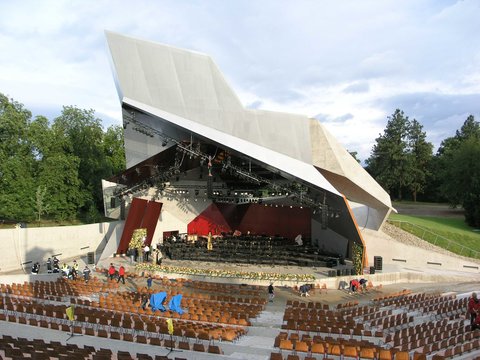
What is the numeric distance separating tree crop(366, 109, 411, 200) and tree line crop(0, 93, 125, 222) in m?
38.5

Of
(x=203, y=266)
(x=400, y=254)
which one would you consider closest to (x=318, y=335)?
(x=203, y=266)

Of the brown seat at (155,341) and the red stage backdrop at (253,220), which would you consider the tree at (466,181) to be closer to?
the red stage backdrop at (253,220)

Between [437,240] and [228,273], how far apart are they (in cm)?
1661

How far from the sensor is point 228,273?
837 inches

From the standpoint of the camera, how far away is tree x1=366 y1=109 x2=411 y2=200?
57250mm

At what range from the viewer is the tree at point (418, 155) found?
58031mm

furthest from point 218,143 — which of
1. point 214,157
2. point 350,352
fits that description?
point 350,352

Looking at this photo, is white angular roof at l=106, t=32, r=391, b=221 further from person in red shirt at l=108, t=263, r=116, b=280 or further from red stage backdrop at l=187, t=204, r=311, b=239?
person in red shirt at l=108, t=263, r=116, b=280

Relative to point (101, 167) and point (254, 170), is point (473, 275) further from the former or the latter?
point (101, 167)

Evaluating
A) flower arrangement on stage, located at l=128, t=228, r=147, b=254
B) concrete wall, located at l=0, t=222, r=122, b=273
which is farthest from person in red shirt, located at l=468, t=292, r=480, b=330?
concrete wall, located at l=0, t=222, r=122, b=273

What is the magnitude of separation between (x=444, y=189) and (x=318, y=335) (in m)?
37.0

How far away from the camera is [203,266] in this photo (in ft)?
78.8

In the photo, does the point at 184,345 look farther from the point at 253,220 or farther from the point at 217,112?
the point at 253,220

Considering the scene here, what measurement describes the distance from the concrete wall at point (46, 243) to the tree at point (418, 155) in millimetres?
43676
